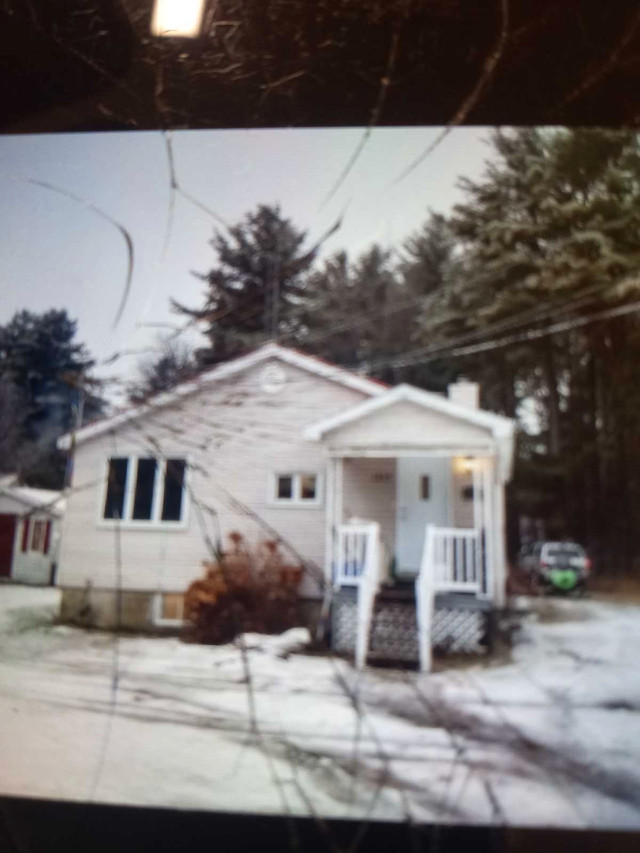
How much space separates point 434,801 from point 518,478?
0.73 m

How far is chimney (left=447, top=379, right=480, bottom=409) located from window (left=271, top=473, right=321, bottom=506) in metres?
0.38

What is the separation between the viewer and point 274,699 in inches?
58.2

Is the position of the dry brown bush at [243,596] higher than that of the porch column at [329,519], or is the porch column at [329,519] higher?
the porch column at [329,519]

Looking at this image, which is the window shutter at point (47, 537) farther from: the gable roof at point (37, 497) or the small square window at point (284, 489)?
the small square window at point (284, 489)

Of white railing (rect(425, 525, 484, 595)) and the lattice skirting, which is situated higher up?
white railing (rect(425, 525, 484, 595))

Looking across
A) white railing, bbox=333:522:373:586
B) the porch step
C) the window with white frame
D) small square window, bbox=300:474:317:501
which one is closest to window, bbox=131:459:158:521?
the window with white frame

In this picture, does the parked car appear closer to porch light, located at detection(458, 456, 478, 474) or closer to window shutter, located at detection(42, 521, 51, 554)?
porch light, located at detection(458, 456, 478, 474)

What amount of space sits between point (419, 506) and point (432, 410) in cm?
23

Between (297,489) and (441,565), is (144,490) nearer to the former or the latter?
(297,489)

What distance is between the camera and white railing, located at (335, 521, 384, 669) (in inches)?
58.4

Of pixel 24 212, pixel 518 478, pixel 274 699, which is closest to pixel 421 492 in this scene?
pixel 518 478

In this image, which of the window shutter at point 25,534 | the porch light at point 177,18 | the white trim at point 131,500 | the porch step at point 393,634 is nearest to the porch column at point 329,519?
the porch step at point 393,634

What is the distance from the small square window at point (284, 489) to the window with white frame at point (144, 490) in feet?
0.79

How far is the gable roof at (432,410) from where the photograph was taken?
4.92 feet
